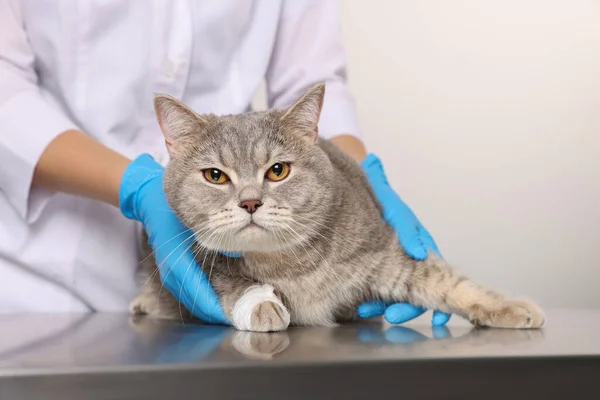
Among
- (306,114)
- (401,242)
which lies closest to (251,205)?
(306,114)

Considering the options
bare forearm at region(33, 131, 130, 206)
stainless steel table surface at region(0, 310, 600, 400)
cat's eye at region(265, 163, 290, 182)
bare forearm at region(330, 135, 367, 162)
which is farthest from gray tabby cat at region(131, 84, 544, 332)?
bare forearm at region(330, 135, 367, 162)

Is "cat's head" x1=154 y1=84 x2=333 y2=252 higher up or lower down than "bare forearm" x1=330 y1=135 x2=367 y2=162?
lower down

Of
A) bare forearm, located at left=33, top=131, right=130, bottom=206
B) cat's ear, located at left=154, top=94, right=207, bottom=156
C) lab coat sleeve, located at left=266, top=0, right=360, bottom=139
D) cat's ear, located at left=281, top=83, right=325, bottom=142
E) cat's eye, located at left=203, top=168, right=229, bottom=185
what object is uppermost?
lab coat sleeve, located at left=266, top=0, right=360, bottom=139

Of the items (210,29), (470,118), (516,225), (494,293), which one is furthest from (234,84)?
(516,225)

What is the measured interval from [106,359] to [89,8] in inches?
49.2

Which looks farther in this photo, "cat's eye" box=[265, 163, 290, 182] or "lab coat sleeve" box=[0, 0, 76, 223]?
"lab coat sleeve" box=[0, 0, 76, 223]

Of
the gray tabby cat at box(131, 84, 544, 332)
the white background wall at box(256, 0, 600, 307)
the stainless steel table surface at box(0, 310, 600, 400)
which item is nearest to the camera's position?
the stainless steel table surface at box(0, 310, 600, 400)

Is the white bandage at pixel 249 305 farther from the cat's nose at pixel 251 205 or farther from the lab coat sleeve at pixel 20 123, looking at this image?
the lab coat sleeve at pixel 20 123

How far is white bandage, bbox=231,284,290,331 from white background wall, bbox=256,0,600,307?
62.3 inches

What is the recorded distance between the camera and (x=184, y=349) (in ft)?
2.69

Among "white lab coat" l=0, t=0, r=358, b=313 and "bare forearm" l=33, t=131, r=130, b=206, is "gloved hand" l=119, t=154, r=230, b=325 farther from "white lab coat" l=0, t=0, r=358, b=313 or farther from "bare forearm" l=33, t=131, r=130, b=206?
"white lab coat" l=0, t=0, r=358, b=313

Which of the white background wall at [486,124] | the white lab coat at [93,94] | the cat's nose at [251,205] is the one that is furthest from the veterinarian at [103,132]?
the white background wall at [486,124]

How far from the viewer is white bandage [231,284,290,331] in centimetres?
116

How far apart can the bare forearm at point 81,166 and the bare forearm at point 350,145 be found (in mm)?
722
